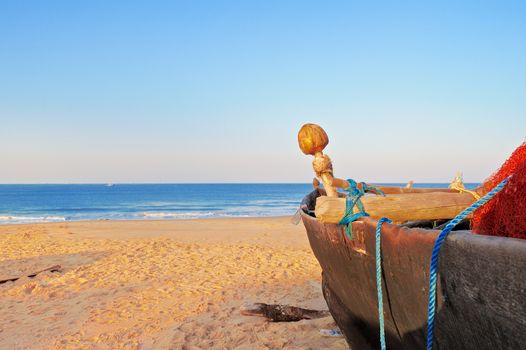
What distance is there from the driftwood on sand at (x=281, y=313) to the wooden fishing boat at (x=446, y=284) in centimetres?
241

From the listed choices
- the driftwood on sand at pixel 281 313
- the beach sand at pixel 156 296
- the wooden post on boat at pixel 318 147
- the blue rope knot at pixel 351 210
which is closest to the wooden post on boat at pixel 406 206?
the blue rope knot at pixel 351 210

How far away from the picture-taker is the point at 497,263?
1275 mm

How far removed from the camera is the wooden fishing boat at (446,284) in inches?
50.1

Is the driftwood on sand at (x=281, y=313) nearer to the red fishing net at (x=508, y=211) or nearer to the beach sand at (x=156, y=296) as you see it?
the beach sand at (x=156, y=296)

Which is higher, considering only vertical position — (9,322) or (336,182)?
(336,182)

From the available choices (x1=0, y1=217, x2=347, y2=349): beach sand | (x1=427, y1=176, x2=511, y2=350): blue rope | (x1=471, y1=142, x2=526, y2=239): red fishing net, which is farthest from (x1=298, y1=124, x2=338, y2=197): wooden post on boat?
(x1=0, y1=217, x2=347, y2=349): beach sand

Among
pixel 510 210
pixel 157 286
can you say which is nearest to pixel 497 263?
pixel 510 210

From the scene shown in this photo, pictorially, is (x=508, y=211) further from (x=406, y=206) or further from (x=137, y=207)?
(x=137, y=207)

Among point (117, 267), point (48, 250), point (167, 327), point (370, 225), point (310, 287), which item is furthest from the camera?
point (48, 250)

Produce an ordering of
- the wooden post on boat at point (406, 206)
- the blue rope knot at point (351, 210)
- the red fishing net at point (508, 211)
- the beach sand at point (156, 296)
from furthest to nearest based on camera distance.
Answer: the beach sand at point (156, 296) < the wooden post on boat at point (406, 206) < the blue rope knot at point (351, 210) < the red fishing net at point (508, 211)

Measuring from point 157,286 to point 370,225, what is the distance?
5.59 metres

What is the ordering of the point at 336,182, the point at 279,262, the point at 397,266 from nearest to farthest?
the point at 397,266, the point at 336,182, the point at 279,262

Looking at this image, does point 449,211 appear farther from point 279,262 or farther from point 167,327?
point 279,262

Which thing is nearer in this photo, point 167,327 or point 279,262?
point 167,327
